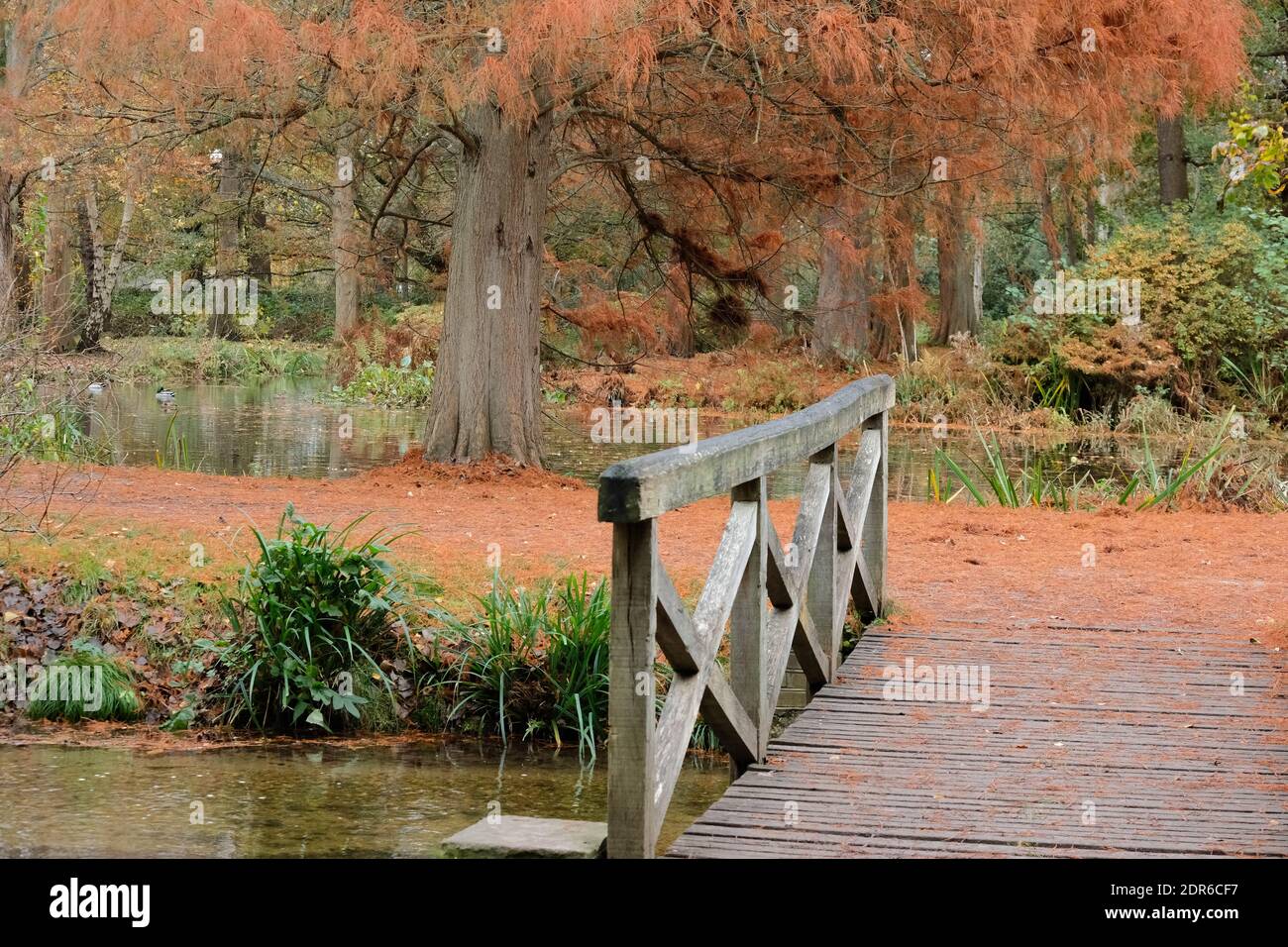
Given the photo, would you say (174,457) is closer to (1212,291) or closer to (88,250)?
(1212,291)

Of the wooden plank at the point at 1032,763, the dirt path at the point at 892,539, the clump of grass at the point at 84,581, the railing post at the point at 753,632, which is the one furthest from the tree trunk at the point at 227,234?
the railing post at the point at 753,632

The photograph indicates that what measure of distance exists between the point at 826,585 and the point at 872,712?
74 centimetres

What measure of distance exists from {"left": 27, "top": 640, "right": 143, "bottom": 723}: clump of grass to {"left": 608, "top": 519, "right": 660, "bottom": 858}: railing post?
4535 mm

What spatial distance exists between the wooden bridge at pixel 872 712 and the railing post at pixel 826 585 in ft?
0.04

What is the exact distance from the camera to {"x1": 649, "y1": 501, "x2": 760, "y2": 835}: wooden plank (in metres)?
4.62

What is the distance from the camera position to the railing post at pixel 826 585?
694 cm

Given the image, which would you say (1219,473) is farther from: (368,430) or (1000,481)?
(368,430)

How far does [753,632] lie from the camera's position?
5.62 meters

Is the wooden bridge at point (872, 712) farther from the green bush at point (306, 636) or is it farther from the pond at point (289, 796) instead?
the green bush at point (306, 636)

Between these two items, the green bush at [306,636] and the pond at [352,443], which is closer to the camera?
the green bush at [306,636]

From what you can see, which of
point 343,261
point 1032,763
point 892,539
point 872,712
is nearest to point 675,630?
point 1032,763

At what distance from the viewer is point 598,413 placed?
25078mm
